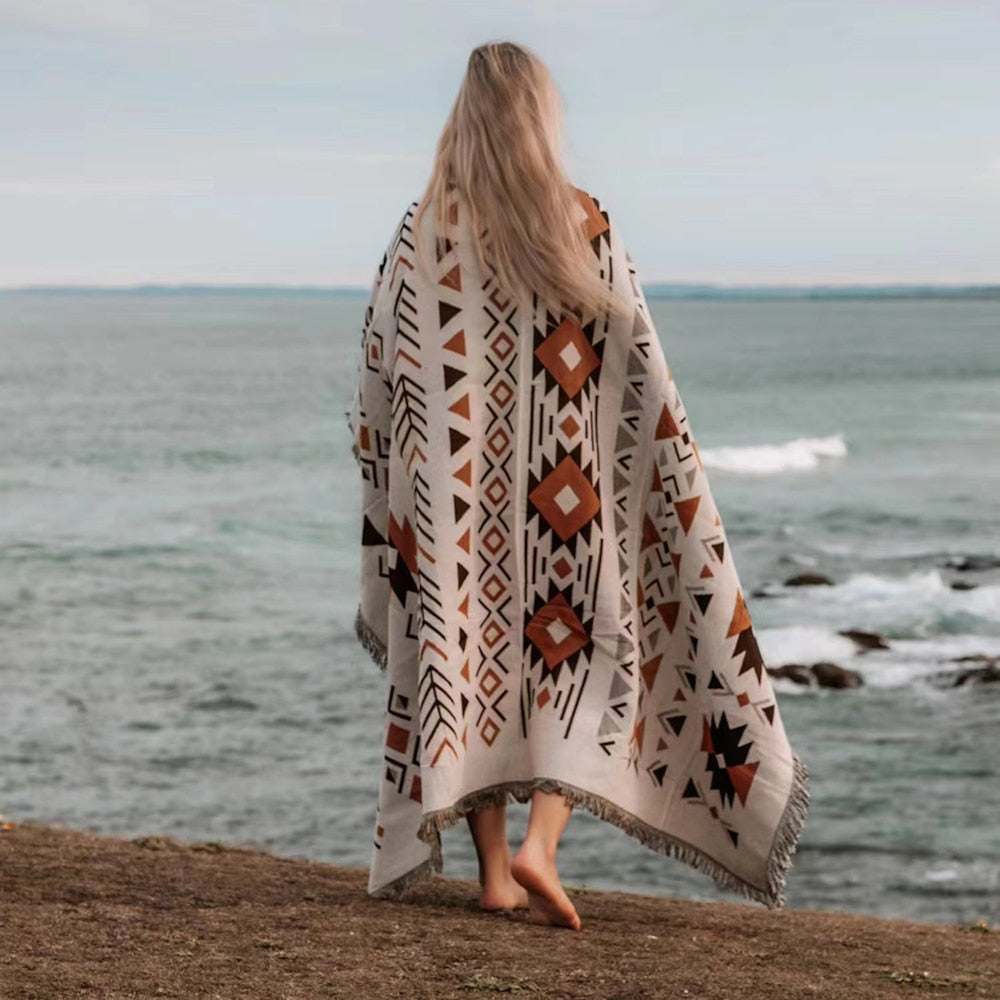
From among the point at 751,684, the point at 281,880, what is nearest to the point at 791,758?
the point at 751,684

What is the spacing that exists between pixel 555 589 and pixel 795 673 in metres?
14.8

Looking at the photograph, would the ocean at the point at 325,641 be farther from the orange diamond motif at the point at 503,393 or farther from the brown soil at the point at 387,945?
the orange diamond motif at the point at 503,393

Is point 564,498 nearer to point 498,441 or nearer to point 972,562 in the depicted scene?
point 498,441

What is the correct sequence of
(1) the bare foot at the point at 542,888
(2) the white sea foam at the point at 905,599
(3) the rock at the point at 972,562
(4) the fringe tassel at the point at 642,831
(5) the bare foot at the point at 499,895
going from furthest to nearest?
(3) the rock at the point at 972,562
(2) the white sea foam at the point at 905,599
(5) the bare foot at the point at 499,895
(4) the fringe tassel at the point at 642,831
(1) the bare foot at the point at 542,888

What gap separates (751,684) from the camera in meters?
4.54

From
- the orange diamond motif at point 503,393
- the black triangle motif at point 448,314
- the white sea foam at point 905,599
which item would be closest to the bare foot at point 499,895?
the orange diamond motif at point 503,393

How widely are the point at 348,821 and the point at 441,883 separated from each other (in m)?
9.11

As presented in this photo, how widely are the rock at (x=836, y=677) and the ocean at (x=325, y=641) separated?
163 mm

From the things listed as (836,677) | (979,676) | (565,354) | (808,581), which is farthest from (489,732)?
(808,581)

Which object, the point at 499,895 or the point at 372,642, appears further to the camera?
the point at 372,642

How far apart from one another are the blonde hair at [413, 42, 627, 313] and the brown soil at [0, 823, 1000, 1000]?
5.31 ft

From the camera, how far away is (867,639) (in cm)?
2012

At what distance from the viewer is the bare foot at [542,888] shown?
13.8 feet

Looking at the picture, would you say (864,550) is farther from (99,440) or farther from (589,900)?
(99,440)
